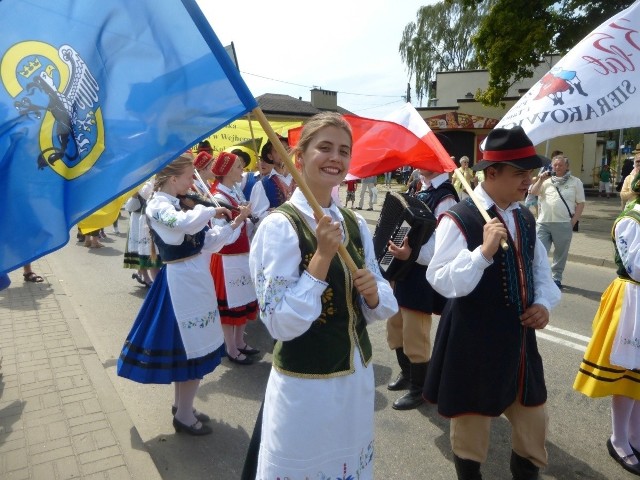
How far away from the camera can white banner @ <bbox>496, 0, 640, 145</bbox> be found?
291cm

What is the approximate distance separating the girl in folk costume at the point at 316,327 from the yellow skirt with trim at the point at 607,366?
5.96 ft

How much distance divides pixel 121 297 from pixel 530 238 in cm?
621

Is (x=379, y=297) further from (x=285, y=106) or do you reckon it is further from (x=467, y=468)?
(x=285, y=106)

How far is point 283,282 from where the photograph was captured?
178cm

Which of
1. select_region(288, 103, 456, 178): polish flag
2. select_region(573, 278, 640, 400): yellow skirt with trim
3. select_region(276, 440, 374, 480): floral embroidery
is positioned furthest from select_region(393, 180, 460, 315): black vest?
select_region(276, 440, 374, 480): floral embroidery

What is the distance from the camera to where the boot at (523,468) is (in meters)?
2.61

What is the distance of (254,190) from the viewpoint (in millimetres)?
5410

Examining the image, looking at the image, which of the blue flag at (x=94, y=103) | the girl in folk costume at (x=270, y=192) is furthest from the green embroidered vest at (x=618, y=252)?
the girl in folk costume at (x=270, y=192)

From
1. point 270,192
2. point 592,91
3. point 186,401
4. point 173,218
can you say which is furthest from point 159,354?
point 592,91

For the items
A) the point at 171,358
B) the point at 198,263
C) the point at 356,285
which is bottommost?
the point at 171,358

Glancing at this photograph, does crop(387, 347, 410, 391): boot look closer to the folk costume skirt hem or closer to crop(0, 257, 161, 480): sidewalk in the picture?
the folk costume skirt hem

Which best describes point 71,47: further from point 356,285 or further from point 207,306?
point 207,306

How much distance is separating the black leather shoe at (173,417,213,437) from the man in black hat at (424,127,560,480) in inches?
69.7

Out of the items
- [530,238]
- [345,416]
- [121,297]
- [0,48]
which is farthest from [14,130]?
[121,297]
